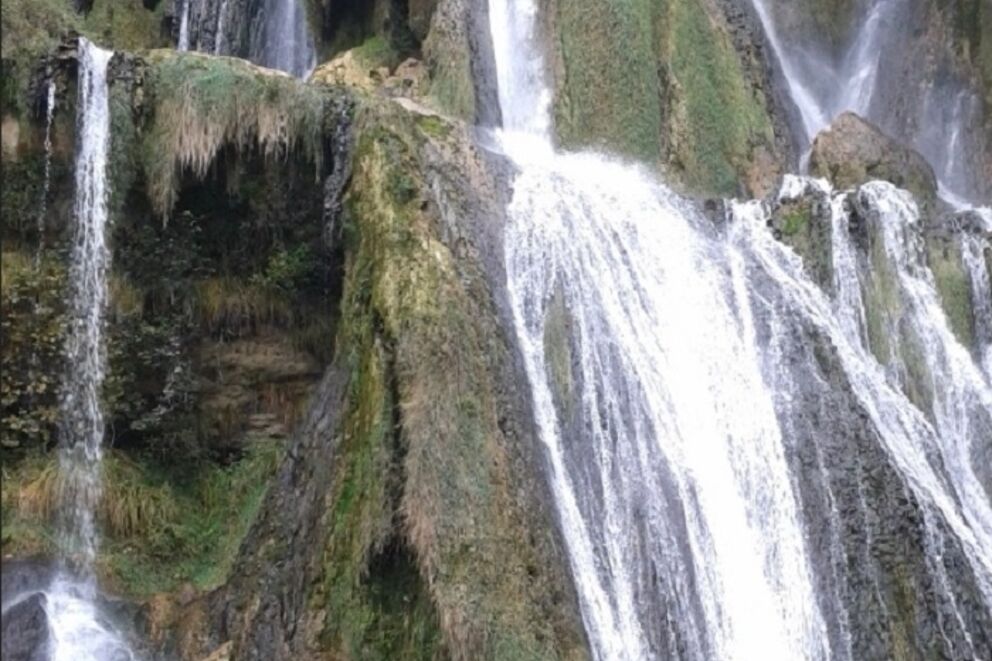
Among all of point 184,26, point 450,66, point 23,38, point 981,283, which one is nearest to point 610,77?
point 450,66

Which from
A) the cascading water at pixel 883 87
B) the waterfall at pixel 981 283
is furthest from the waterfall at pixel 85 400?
the cascading water at pixel 883 87

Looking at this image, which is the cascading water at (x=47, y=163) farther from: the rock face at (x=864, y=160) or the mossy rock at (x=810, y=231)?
the rock face at (x=864, y=160)

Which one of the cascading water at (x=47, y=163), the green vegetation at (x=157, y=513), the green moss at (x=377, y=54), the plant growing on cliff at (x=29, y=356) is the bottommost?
the green vegetation at (x=157, y=513)

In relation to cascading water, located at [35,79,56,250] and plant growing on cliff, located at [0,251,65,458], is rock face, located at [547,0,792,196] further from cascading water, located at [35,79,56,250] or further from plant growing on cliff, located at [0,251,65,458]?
plant growing on cliff, located at [0,251,65,458]

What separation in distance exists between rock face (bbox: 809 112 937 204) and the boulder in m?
13.0

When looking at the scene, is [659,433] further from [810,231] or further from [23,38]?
[23,38]

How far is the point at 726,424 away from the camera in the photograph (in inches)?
512

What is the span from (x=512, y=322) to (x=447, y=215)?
1.38 meters

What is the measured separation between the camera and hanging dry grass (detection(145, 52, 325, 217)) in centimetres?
1294

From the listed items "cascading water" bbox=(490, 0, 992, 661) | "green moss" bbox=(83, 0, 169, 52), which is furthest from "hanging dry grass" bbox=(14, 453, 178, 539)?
"green moss" bbox=(83, 0, 169, 52)

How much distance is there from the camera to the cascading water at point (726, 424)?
11562 mm

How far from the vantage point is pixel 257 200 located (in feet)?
44.1

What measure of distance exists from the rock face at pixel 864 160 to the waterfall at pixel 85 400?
36.4 feet

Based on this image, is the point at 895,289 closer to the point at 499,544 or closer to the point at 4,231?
the point at 499,544
